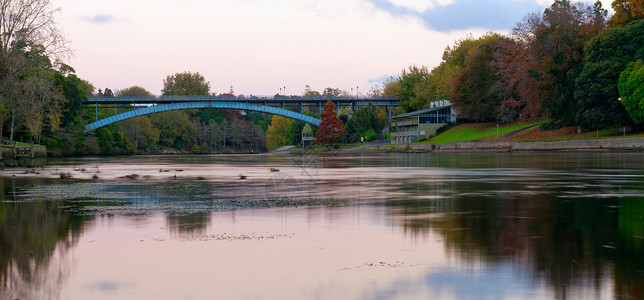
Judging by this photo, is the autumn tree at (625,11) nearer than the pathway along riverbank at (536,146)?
No

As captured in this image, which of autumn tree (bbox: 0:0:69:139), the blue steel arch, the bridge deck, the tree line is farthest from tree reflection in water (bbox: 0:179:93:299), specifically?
the bridge deck

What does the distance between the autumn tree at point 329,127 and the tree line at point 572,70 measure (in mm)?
37395

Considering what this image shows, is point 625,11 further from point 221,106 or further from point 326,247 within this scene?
point 221,106

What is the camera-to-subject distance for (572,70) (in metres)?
85.8

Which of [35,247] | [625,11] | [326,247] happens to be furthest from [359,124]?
[35,247]

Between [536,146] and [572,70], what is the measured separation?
1349 cm

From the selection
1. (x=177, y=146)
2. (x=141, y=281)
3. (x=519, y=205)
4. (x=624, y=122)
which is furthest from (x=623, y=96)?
(x=177, y=146)

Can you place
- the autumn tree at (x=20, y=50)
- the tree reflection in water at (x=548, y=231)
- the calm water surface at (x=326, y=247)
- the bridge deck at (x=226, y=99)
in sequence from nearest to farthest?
the calm water surface at (x=326, y=247)
the tree reflection in water at (x=548, y=231)
the autumn tree at (x=20, y=50)
the bridge deck at (x=226, y=99)

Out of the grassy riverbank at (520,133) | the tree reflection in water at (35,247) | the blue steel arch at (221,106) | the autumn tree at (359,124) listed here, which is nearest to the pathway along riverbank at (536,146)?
the grassy riverbank at (520,133)

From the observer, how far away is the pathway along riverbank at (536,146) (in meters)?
65.6

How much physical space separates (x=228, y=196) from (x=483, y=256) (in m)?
11.9

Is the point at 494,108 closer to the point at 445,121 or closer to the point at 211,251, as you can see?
the point at 445,121

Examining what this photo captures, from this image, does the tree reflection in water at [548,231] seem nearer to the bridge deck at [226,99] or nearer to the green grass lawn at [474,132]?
the green grass lawn at [474,132]

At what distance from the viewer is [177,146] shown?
191000 millimetres
